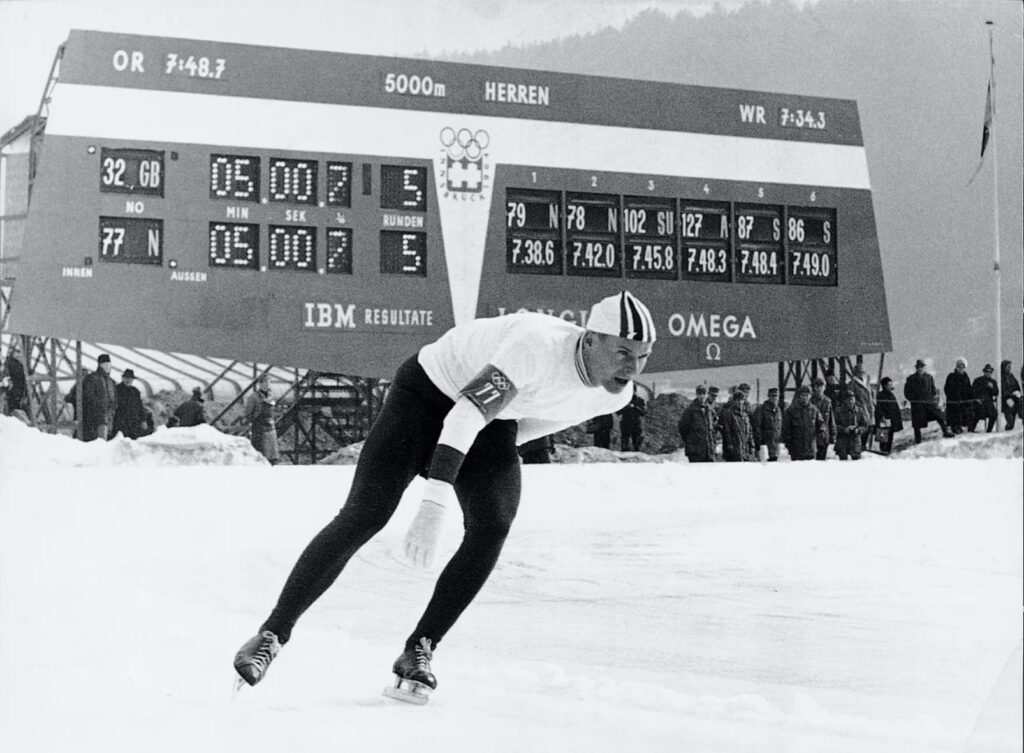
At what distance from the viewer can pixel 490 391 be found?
3.16 metres

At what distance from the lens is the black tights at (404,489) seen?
3191 mm

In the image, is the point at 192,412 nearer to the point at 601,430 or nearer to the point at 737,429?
the point at 601,430

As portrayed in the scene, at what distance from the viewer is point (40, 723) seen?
154 inches

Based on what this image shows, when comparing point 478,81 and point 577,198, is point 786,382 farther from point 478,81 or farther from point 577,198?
point 478,81

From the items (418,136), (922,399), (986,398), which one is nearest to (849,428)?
(922,399)

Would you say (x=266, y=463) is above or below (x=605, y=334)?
below

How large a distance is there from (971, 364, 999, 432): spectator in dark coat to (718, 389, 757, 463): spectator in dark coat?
106cm

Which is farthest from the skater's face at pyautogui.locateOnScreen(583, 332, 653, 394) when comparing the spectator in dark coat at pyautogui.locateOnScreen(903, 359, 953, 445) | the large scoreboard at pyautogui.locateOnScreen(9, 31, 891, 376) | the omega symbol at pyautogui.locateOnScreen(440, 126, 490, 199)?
the spectator in dark coat at pyautogui.locateOnScreen(903, 359, 953, 445)

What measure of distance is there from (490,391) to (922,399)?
316 centimetres

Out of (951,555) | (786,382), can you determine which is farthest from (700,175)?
(951,555)

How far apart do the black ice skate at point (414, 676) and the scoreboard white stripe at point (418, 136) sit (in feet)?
7.26

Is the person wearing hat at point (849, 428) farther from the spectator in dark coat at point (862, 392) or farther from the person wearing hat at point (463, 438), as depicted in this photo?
the person wearing hat at point (463, 438)

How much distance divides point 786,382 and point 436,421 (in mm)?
2552

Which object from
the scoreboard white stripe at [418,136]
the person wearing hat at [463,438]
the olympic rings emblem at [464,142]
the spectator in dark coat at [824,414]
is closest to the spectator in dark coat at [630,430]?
the spectator in dark coat at [824,414]
